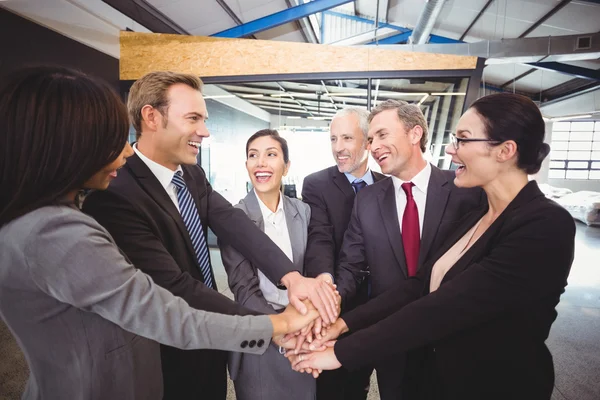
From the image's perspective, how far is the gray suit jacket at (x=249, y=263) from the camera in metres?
1.61

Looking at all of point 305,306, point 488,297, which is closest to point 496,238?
point 488,297

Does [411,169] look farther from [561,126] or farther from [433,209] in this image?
[561,126]

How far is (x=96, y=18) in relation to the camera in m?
4.43

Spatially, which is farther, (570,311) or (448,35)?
(448,35)

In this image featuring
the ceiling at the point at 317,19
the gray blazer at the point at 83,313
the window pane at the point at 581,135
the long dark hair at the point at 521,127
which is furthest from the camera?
the window pane at the point at 581,135

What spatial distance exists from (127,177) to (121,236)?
11.3 inches

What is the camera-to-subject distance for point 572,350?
320 cm

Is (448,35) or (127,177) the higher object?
(448,35)

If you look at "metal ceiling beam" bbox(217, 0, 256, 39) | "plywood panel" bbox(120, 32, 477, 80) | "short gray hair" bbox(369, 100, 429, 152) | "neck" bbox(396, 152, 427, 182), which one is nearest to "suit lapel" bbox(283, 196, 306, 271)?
"neck" bbox(396, 152, 427, 182)

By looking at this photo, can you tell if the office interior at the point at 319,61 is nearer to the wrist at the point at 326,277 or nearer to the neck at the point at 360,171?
the wrist at the point at 326,277

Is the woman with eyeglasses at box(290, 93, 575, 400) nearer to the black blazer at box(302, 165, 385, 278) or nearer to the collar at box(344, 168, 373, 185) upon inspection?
the black blazer at box(302, 165, 385, 278)

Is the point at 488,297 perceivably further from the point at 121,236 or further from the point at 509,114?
the point at 121,236

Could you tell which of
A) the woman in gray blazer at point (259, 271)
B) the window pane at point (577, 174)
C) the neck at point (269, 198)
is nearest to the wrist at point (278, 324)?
the woman in gray blazer at point (259, 271)

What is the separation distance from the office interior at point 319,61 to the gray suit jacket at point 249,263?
4.58ft
